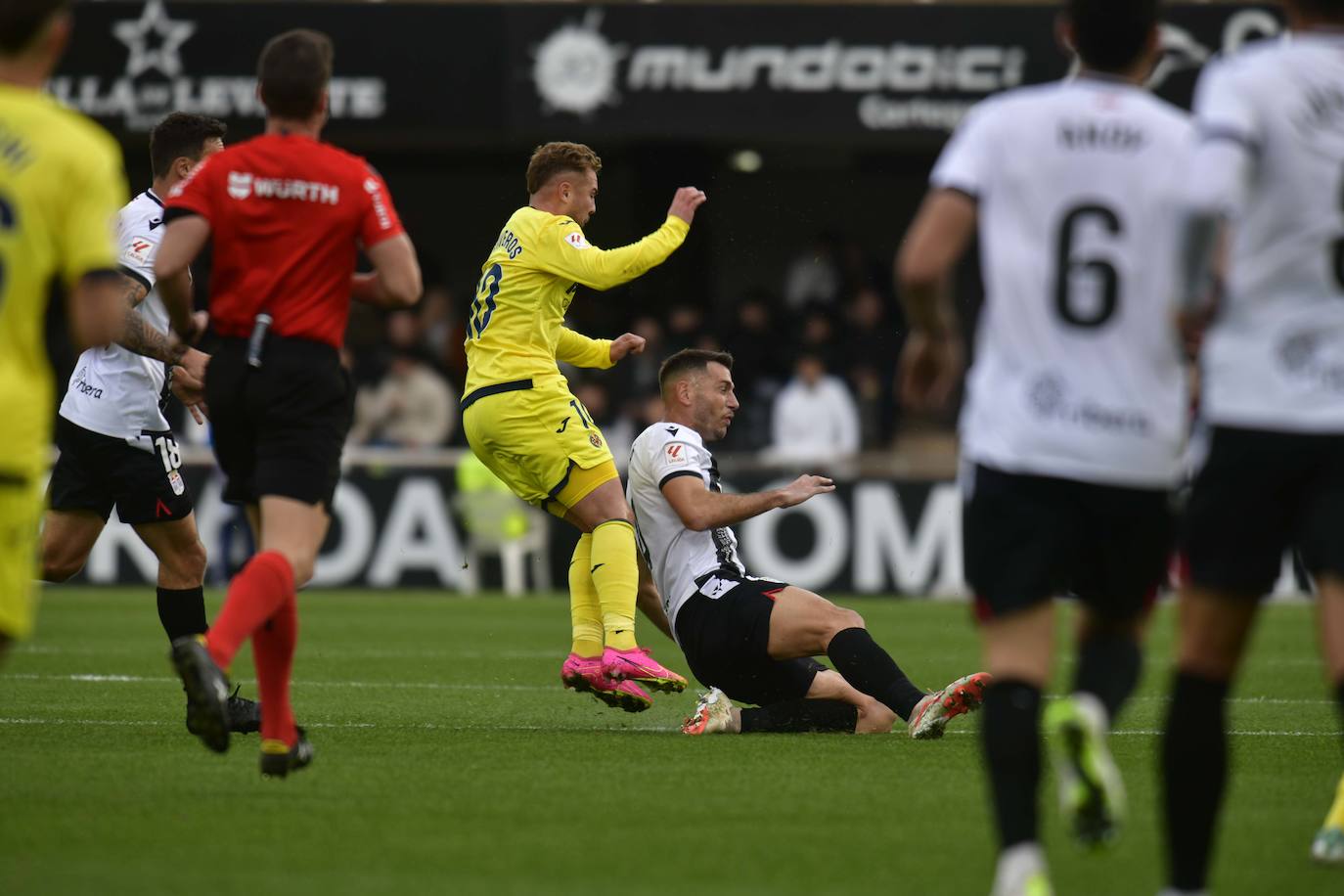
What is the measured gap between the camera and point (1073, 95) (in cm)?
462

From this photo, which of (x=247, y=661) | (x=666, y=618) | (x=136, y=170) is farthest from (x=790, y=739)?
(x=136, y=170)

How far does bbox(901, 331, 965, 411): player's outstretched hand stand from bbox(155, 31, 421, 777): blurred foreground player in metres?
2.12

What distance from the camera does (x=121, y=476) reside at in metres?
8.16

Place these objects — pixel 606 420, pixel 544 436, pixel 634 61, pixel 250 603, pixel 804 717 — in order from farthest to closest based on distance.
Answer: pixel 606 420
pixel 634 61
pixel 544 436
pixel 804 717
pixel 250 603

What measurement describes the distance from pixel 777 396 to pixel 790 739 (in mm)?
12248

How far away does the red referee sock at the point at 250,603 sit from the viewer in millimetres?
5945

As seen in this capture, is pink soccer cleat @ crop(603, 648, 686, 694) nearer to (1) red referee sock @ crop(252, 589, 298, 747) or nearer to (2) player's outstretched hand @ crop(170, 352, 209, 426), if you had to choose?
(2) player's outstretched hand @ crop(170, 352, 209, 426)

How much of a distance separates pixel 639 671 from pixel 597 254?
A: 5.90 ft

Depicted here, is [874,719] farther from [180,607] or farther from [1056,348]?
[1056,348]

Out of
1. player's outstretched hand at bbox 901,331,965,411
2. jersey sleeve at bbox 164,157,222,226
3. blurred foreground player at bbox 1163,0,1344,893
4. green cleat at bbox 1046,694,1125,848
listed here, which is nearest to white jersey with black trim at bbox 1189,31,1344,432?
blurred foreground player at bbox 1163,0,1344,893

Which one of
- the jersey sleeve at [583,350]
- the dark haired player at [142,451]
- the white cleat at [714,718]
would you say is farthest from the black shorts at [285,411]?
the jersey sleeve at [583,350]

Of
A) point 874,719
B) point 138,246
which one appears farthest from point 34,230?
point 874,719

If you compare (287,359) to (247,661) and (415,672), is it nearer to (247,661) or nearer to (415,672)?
(415,672)

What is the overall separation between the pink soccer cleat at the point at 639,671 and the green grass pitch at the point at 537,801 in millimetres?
220
